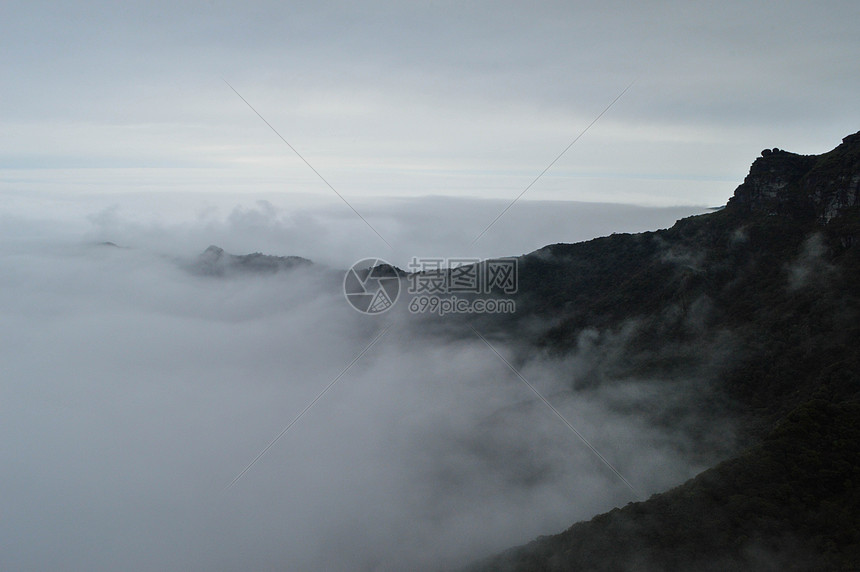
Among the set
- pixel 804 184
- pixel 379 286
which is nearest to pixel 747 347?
pixel 804 184

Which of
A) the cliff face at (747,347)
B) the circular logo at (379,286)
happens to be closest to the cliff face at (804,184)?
the cliff face at (747,347)

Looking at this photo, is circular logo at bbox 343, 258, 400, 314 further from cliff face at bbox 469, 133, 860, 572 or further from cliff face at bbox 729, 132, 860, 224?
cliff face at bbox 729, 132, 860, 224

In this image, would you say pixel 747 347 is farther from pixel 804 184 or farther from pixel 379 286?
pixel 379 286

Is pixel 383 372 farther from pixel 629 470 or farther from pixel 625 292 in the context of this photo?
pixel 629 470

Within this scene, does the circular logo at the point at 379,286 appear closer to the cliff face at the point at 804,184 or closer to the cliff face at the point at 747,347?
the cliff face at the point at 747,347

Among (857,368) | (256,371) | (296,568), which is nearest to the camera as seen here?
(857,368)

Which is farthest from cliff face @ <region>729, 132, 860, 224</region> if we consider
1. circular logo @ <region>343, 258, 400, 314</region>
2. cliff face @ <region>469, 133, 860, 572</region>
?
circular logo @ <region>343, 258, 400, 314</region>

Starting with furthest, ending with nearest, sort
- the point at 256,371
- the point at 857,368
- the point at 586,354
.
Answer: the point at 256,371
the point at 586,354
the point at 857,368

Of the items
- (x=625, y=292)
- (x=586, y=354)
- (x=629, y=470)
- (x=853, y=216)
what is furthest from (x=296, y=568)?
(x=853, y=216)
